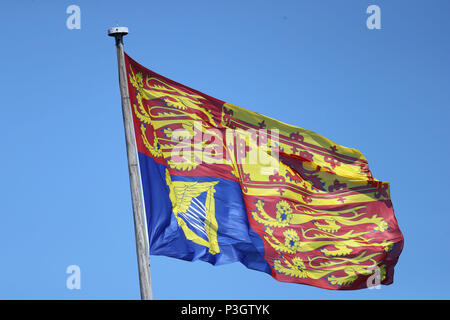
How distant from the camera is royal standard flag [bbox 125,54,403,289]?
76.3 ft

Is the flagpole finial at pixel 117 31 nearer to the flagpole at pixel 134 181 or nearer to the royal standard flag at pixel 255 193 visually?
the flagpole at pixel 134 181

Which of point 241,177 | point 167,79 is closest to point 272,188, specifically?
point 241,177

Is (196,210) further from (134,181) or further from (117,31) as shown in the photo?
(117,31)

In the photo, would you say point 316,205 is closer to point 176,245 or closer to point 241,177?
point 241,177

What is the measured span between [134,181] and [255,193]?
4669mm

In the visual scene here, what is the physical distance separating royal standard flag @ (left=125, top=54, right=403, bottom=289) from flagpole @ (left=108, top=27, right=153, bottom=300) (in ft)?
3.49

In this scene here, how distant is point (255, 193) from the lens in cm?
2505

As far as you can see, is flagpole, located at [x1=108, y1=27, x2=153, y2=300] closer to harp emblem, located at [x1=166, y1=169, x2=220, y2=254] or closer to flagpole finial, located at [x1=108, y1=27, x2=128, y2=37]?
flagpole finial, located at [x1=108, y1=27, x2=128, y2=37]

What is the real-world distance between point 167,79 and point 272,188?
4.09 metres

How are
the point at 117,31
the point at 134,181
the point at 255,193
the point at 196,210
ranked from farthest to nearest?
the point at 255,193
the point at 196,210
the point at 117,31
the point at 134,181

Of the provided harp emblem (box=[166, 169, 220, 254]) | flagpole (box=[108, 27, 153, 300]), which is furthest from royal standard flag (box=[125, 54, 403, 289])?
flagpole (box=[108, 27, 153, 300])

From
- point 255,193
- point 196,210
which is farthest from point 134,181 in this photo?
point 255,193

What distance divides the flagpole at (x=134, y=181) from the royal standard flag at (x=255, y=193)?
1.06m

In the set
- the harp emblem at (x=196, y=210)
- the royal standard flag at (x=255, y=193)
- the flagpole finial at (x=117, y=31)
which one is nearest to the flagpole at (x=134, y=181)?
the flagpole finial at (x=117, y=31)
